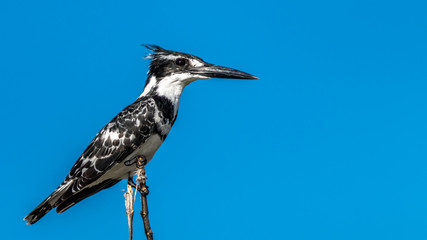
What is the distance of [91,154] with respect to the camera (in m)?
6.52

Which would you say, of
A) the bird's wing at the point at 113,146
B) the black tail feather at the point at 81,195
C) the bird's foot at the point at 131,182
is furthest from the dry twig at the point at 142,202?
the black tail feather at the point at 81,195

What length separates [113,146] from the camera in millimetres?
6391

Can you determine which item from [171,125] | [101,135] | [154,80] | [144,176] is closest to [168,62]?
[154,80]

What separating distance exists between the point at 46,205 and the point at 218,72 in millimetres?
2783

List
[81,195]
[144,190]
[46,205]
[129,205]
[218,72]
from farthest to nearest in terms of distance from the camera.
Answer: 1. [218,72]
2. [81,195]
3. [46,205]
4. [144,190]
5. [129,205]

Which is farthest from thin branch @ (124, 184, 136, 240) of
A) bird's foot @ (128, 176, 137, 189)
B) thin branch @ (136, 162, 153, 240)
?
bird's foot @ (128, 176, 137, 189)

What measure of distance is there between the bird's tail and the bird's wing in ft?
0.17

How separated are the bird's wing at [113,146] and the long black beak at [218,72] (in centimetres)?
77

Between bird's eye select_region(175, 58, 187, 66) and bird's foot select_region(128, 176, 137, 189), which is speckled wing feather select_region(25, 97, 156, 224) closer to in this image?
bird's foot select_region(128, 176, 137, 189)

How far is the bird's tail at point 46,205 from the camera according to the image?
6184 millimetres

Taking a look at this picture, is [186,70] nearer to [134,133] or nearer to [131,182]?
[134,133]

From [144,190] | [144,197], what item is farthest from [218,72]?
[144,197]

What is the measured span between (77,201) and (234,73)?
2667mm

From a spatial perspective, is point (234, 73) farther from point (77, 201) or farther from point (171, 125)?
point (77, 201)
